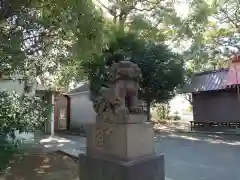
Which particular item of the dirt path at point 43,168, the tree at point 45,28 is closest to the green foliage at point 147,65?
the dirt path at point 43,168

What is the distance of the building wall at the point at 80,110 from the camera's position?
2116 centimetres

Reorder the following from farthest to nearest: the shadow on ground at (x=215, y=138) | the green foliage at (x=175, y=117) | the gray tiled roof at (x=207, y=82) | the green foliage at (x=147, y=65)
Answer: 1. the green foliage at (x=175, y=117)
2. the gray tiled roof at (x=207, y=82)
3. the green foliage at (x=147, y=65)
4. the shadow on ground at (x=215, y=138)

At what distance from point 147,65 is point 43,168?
9.62m

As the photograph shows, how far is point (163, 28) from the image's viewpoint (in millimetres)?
20578

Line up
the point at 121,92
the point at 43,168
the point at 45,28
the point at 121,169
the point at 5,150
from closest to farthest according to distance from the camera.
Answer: the point at 121,169 < the point at 121,92 < the point at 5,150 < the point at 45,28 < the point at 43,168

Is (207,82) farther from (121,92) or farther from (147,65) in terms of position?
(121,92)

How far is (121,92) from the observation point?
17.3 ft

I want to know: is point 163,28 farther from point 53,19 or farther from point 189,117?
point 53,19

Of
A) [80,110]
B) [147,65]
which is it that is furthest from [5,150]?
[80,110]

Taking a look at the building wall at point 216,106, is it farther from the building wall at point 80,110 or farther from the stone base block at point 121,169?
the stone base block at point 121,169

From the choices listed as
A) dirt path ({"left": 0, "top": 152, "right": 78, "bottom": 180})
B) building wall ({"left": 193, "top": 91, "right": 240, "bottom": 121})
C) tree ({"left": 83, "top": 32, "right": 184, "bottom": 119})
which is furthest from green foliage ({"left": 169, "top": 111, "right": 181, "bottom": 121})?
dirt path ({"left": 0, "top": 152, "right": 78, "bottom": 180})

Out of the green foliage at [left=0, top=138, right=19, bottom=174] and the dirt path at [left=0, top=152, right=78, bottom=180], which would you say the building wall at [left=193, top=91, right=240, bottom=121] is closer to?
the dirt path at [left=0, top=152, right=78, bottom=180]

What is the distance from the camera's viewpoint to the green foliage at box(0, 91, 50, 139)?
656 centimetres

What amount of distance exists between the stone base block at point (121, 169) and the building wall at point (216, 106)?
41.8 feet
